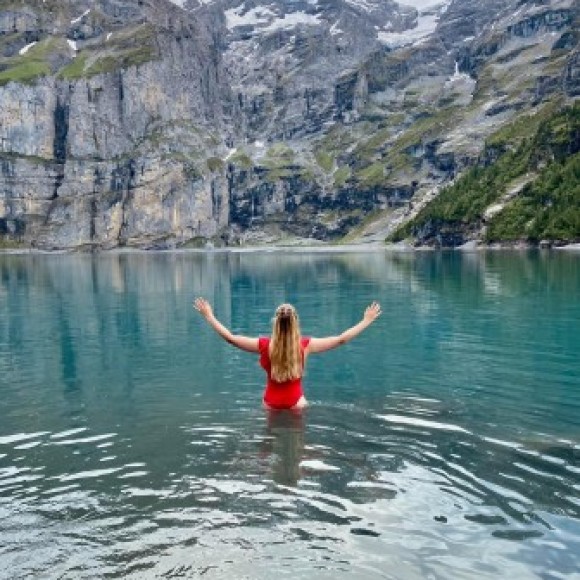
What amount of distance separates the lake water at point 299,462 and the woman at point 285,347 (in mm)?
864

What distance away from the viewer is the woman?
15.7 m

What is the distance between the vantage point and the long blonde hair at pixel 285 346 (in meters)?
15.5

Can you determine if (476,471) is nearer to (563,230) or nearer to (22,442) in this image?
(22,442)

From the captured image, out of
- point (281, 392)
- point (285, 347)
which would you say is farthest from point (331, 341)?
point (281, 392)

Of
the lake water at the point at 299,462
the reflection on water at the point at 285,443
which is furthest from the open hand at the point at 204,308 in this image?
the lake water at the point at 299,462

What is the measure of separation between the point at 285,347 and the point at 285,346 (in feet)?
0.10

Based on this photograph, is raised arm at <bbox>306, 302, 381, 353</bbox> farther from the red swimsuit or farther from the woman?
the red swimsuit

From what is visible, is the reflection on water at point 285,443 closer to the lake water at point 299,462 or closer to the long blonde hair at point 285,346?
the lake water at point 299,462

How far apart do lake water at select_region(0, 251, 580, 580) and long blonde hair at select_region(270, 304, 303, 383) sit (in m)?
1.87

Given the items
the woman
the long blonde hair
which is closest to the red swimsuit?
the woman

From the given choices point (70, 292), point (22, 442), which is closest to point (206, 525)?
point (22, 442)

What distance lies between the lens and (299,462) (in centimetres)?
1590

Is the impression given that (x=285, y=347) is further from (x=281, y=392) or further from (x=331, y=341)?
(x=281, y=392)

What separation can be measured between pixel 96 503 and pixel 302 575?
5.12 meters
